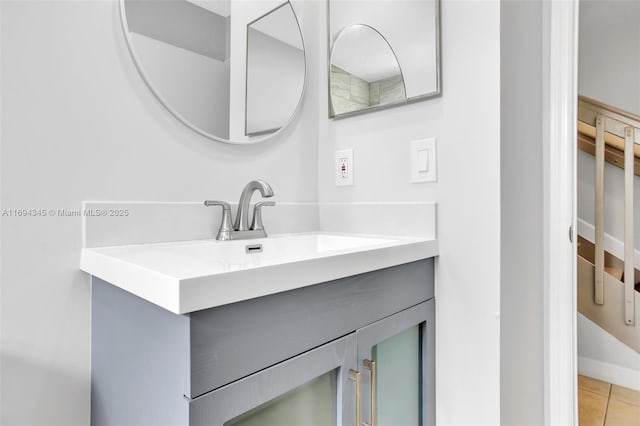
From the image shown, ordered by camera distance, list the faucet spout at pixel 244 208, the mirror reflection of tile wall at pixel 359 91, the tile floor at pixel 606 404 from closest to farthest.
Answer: the faucet spout at pixel 244 208 → the mirror reflection of tile wall at pixel 359 91 → the tile floor at pixel 606 404

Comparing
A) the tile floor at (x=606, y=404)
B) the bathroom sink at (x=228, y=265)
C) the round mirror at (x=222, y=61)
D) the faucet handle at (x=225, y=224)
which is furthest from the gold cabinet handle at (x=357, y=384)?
the tile floor at (x=606, y=404)

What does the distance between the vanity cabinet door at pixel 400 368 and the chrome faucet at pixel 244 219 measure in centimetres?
46

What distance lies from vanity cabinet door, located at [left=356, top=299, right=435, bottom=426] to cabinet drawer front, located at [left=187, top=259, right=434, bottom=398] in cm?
5

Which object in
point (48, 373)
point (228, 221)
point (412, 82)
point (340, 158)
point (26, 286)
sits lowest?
point (48, 373)

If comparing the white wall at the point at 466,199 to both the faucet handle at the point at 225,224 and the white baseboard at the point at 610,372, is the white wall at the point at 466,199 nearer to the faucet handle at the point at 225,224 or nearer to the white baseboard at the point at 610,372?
the faucet handle at the point at 225,224

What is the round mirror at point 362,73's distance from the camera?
1.19 meters

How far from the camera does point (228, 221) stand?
1.05 m

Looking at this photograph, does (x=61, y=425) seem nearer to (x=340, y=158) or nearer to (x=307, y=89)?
(x=340, y=158)

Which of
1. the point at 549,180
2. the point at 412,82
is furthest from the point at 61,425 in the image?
the point at 549,180

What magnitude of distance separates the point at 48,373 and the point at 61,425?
0.42 feet

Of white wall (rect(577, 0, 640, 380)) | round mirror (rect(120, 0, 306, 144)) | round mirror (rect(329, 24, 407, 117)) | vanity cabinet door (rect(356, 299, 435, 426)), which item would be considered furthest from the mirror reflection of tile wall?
white wall (rect(577, 0, 640, 380))

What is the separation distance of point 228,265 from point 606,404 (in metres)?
1.95

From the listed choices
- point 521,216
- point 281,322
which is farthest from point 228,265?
point 521,216

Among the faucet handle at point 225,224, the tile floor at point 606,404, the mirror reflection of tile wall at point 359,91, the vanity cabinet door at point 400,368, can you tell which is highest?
the mirror reflection of tile wall at point 359,91
